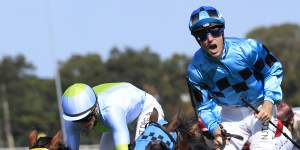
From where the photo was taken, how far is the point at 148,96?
10258mm

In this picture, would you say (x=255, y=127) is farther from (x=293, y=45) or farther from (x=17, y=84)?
(x=293, y=45)

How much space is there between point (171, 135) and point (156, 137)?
322 millimetres

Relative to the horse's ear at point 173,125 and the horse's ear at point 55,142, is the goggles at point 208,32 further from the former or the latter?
the horse's ear at point 55,142

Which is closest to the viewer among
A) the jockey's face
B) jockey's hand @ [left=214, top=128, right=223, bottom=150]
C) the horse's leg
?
the jockey's face

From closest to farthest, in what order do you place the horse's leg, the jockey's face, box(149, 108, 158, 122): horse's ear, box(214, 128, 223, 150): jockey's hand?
the jockey's face, box(214, 128, 223, 150): jockey's hand, the horse's leg, box(149, 108, 158, 122): horse's ear

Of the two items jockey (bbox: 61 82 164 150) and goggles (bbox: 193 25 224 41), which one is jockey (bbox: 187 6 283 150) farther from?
jockey (bbox: 61 82 164 150)

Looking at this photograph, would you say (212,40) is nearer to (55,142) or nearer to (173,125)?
(173,125)

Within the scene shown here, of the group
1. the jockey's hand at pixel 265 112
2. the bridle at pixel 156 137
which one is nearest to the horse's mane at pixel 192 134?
the bridle at pixel 156 137

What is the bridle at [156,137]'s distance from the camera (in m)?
8.93

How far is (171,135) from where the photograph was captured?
9.30 m

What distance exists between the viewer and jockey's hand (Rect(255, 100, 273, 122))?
9.20m

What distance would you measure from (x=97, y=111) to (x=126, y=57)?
250 feet

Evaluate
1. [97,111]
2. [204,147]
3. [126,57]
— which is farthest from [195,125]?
[126,57]

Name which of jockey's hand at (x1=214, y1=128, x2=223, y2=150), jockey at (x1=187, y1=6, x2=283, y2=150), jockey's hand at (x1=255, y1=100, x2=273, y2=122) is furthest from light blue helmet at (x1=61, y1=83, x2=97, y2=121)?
jockey's hand at (x1=255, y1=100, x2=273, y2=122)
